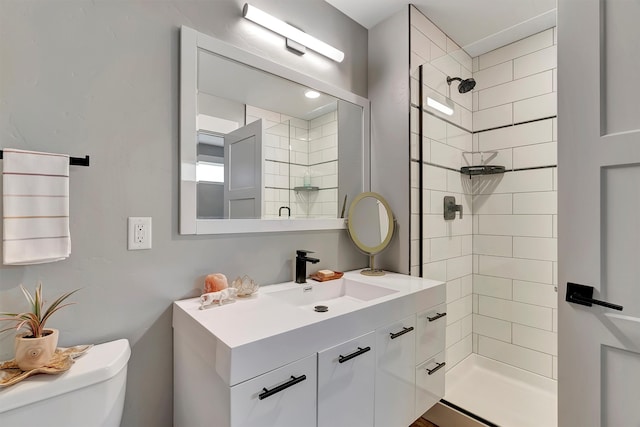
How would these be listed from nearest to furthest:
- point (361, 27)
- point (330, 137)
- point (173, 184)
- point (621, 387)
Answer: point (621, 387) < point (173, 184) < point (330, 137) < point (361, 27)

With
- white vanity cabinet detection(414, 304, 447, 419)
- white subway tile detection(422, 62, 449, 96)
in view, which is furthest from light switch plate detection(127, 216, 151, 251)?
white subway tile detection(422, 62, 449, 96)

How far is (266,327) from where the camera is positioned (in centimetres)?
97

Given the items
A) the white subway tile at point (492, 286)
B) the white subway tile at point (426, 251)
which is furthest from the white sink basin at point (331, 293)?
the white subway tile at point (492, 286)

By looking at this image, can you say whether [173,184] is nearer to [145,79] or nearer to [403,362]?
[145,79]

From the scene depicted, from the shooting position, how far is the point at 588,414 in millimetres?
1049

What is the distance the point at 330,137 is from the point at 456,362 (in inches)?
69.8

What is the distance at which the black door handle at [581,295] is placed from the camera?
1022 mm

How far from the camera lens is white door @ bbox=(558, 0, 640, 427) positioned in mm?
966

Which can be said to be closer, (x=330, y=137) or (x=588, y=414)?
(x=588, y=414)

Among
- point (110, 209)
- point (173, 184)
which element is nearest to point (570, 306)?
point (173, 184)

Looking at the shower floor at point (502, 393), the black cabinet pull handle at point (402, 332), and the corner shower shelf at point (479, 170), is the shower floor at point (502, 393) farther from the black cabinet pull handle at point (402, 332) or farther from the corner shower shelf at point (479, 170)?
the corner shower shelf at point (479, 170)

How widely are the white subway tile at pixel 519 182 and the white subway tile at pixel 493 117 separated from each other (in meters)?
0.37

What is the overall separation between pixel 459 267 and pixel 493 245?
0.31 metres

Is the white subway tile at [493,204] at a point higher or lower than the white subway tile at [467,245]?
higher
